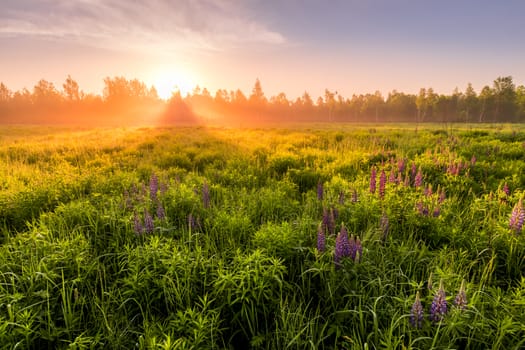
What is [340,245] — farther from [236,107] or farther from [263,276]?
[236,107]

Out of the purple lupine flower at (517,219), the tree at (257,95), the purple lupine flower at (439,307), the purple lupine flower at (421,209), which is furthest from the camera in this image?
the tree at (257,95)

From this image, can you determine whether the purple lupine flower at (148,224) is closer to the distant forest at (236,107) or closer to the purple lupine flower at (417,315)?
the purple lupine flower at (417,315)

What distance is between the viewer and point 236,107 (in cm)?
12812

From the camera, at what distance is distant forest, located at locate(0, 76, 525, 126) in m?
88.4

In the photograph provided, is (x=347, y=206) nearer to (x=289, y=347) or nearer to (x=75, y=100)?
(x=289, y=347)

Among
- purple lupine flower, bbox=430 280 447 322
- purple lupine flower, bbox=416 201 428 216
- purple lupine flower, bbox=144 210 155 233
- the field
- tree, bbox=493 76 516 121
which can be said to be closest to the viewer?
purple lupine flower, bbox=430 280 447 322

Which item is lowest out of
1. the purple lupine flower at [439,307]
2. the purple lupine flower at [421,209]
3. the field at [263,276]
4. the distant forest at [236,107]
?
the field at [263,276]

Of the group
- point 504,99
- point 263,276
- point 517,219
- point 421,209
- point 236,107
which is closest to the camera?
point 263,276

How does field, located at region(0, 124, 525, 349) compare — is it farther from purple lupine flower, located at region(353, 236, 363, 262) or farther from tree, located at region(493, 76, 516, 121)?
tree, located at region(493, 76, 516, 121)

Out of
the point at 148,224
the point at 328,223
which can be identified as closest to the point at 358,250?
the point at 328,223

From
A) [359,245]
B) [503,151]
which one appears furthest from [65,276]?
[503,151]

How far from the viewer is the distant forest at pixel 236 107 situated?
88.4 metres

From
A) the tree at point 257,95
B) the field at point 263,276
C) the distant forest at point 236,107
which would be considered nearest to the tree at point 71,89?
the distant forest at point 236,107

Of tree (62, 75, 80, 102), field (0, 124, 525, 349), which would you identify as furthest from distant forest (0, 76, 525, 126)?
field (0, 124, 525, 349)
